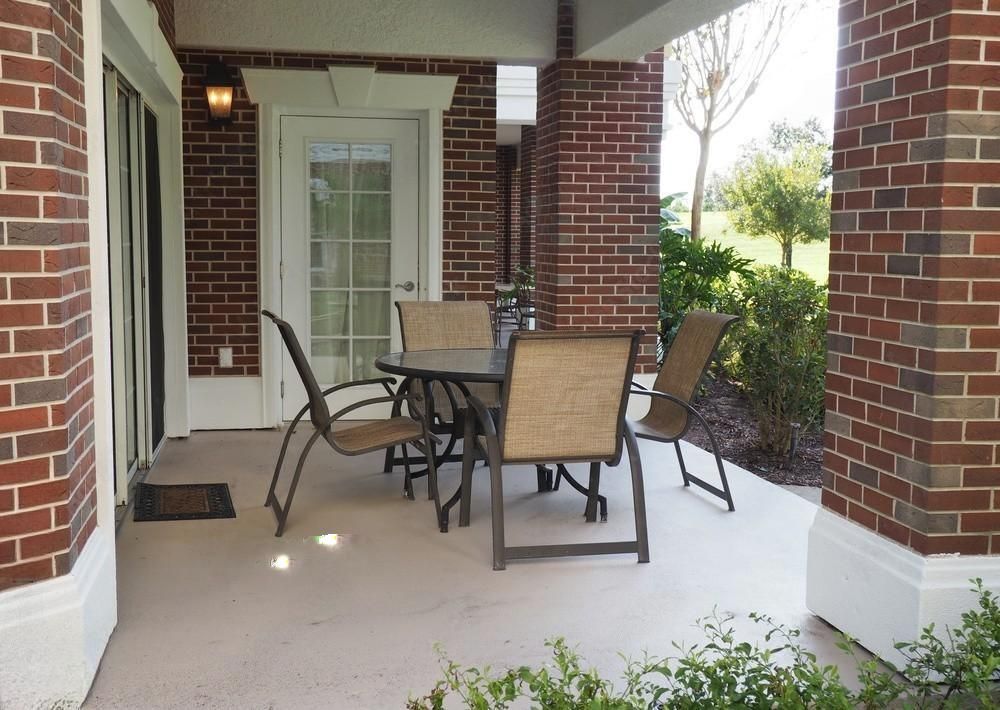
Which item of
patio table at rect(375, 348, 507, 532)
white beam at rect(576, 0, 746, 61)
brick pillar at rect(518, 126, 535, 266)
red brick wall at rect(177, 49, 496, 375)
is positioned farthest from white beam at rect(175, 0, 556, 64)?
brick pillar at rect(518, 126, 535, 266)

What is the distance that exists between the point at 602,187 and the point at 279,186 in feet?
6.99

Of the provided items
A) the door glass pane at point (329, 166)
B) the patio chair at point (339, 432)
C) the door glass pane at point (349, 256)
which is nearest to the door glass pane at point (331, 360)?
the door glass pane at point (349, 256)

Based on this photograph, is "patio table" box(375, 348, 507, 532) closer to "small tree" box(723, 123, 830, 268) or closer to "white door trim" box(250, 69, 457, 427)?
"white door trim" box(250, 69, 457, 427)

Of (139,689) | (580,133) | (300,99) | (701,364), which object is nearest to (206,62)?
(300,99)

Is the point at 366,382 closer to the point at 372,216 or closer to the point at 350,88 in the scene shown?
the point at 372,216

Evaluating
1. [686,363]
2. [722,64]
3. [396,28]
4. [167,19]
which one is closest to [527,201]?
[722,64]

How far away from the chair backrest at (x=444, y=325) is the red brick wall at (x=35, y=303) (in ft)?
10.5

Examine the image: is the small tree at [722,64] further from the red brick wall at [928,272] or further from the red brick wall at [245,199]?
the red brick wall at [928,272]

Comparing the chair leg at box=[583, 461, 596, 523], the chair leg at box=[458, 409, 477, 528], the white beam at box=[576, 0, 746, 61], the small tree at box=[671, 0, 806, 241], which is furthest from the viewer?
the small tree at box=[671, 0, 806, 241]

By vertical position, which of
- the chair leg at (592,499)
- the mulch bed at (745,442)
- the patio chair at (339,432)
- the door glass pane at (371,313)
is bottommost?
the mulch bed at (745,442)

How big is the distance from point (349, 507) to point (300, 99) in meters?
3.07

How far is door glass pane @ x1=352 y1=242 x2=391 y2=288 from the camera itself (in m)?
7.20

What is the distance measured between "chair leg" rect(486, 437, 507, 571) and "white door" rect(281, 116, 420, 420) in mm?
3067

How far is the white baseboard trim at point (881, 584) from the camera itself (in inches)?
117
